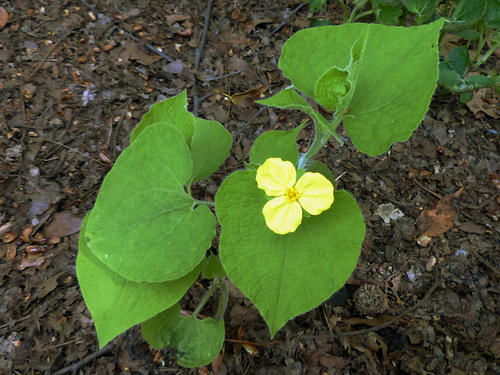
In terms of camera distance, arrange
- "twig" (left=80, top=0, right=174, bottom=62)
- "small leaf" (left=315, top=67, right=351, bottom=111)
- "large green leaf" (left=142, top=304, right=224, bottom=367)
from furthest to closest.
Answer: "twig" (left=80, top=0, right=174, bottom=62), "large green leaf" (left=142, top=304, right=224, bottom=367), "small leaf" (left=315, top=67, right=351, bottom=111)

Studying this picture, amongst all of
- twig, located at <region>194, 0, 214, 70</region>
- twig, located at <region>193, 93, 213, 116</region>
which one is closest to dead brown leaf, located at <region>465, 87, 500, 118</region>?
twig, located at <region>193, 93, 213, 116</region>

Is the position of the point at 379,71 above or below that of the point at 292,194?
above

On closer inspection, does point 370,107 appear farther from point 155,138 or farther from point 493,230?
point 493,230

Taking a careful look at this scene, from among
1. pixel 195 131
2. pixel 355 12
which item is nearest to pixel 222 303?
pixel 195 131

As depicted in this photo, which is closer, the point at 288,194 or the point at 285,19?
the point at 288,194

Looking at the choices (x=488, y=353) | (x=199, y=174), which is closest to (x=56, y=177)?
(x=199, y=174)

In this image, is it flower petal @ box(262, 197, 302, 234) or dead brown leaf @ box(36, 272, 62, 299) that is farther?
dead brown leaf @ box(36, 272, 62, 299)

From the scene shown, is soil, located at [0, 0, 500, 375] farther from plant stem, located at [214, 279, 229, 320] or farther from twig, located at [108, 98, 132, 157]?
plant stem, located at [214, 279, 229, 320]

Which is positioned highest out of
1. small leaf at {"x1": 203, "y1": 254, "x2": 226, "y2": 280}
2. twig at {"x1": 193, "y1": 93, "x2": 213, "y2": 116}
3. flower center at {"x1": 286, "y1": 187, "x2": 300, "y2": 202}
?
flower center at {"x1": 286, "y1": 187, "x2": 300, "y2": 202}

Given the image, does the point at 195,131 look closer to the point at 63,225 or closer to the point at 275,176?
the point at 275,176
